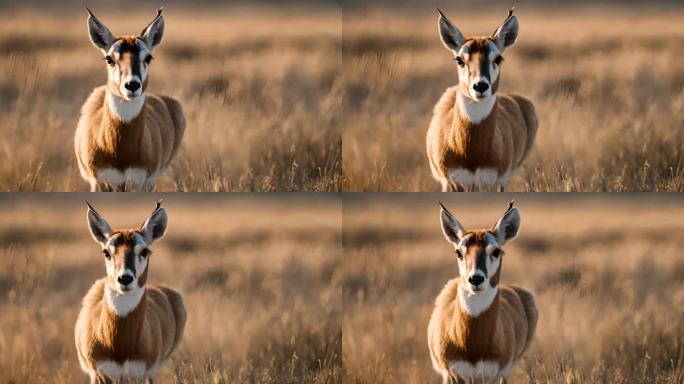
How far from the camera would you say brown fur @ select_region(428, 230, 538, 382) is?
11.2 metres

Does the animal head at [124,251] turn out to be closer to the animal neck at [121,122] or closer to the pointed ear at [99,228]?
the pointed ear at [99,228]

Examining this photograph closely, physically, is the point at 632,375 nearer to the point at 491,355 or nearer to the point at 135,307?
the point at 491,355

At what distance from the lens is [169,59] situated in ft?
39.0

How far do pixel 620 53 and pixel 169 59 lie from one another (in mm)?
3778

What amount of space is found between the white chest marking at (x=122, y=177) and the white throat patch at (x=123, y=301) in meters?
0.88

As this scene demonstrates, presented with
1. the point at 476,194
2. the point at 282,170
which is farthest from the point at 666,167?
the point at 282,170

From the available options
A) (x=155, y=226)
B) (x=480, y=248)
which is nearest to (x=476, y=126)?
(x=480, y=248)

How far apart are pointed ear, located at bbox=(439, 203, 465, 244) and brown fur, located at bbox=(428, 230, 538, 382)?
20 cm

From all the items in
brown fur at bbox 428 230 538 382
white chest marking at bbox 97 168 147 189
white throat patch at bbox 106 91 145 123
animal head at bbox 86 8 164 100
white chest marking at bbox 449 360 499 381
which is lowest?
white chest marking at bbox 449 360 499 381

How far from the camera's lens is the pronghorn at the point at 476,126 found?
11500 mm

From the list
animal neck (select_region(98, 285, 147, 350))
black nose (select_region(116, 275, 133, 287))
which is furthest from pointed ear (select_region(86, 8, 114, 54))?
animal neck (select_region(98, 285, 147, 350))

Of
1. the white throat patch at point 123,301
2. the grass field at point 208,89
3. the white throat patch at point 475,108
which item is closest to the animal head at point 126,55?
the grass field at point 208,89

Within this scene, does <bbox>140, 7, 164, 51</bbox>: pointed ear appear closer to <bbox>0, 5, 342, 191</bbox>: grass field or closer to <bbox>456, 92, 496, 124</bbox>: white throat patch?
<bbox>0, 5, 342, 191</bbox>: grass field

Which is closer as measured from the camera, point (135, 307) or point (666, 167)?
point (135, 307)
